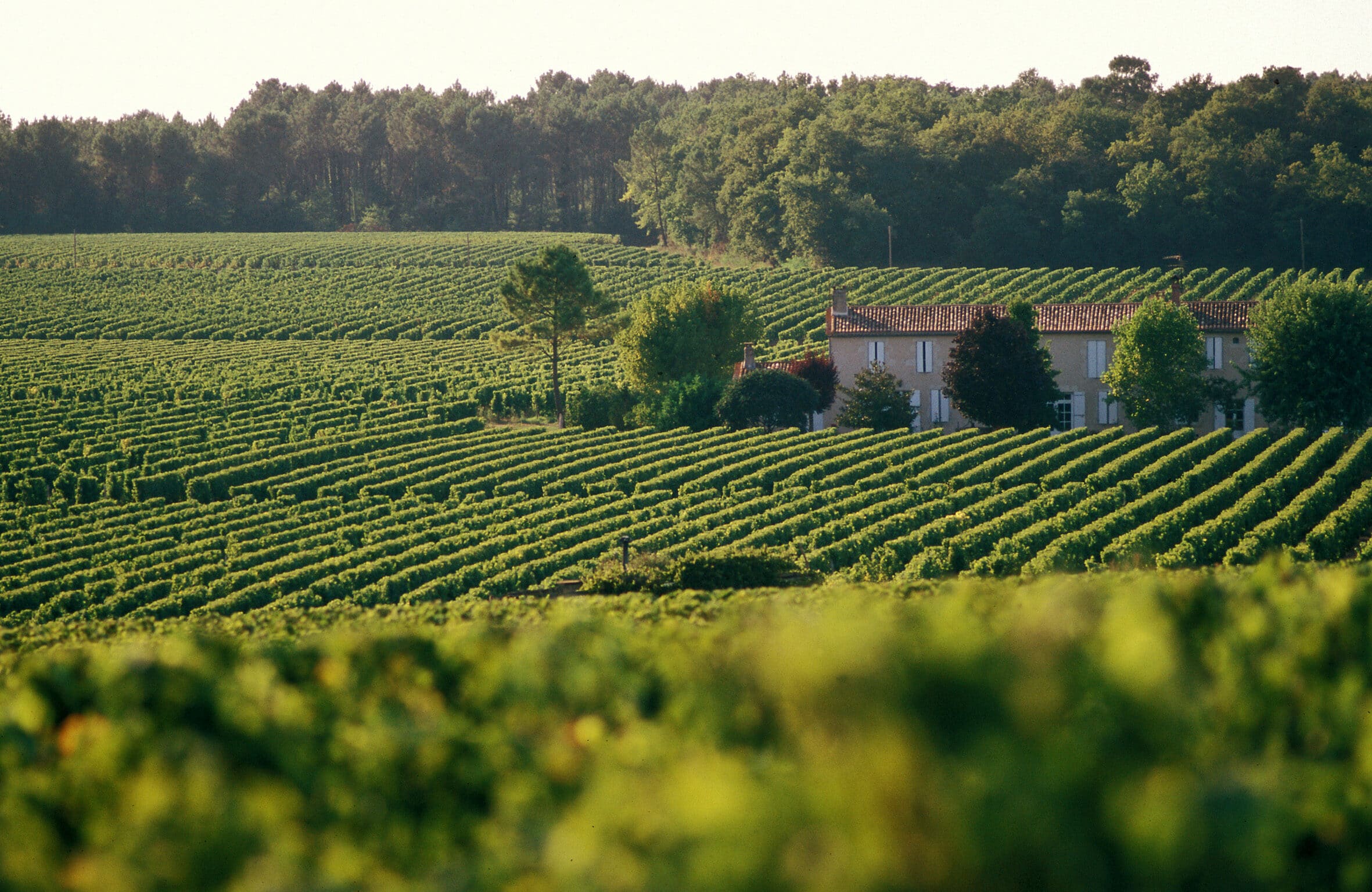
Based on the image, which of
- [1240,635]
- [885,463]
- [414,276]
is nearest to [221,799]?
[1240,635]

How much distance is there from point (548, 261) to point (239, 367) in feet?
61.9

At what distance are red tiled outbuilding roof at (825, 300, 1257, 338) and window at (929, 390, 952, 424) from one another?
8.44 feet

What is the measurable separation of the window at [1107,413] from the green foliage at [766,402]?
11882mm

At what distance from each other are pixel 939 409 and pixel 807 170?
44573mm

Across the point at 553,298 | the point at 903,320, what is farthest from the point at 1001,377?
the point at 553,298

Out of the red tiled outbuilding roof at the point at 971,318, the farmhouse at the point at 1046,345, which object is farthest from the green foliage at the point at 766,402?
the red tiled outbuilding roof at the point at 971,318

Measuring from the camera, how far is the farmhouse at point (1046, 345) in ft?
158

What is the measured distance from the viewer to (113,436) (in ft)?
135

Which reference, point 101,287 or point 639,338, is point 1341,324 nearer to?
point 639,338

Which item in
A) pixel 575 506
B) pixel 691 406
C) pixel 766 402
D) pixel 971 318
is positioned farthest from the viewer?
pixel 971 318

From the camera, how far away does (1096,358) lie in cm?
4869

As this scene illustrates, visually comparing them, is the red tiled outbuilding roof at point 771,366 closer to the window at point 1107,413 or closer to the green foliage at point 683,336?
the green foliage at point 683,336

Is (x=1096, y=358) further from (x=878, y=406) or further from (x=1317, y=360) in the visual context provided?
(x=878, y=406)

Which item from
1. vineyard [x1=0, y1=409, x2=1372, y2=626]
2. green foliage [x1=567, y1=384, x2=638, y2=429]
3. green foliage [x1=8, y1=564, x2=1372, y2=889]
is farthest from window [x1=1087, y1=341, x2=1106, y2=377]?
green foliage [x1=8, y1=564, x2=1372, y2=889]
